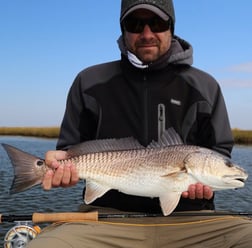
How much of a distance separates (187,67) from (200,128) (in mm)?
682

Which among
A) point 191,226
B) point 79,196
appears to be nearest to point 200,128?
point 191,226

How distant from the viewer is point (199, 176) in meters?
3.49

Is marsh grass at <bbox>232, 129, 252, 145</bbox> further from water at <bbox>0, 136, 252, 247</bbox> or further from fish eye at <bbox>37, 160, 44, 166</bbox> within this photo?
fish eye at <bbox>37, 160, 44, 166</bbox>

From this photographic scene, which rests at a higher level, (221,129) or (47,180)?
(221,129)

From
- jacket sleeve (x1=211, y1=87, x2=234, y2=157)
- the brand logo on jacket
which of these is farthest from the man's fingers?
jacket sleeve (x1=211, y1=87, x2=234, y2=157)

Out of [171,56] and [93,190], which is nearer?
[93,190]

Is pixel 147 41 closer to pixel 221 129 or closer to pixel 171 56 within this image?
pixel 171 56

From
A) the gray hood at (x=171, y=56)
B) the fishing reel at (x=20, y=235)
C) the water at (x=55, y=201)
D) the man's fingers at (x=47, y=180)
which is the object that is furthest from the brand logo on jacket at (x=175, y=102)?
the water at (x=55, y=201)

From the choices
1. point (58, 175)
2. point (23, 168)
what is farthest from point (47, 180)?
point (23, 168)

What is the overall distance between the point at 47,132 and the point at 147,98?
45649 mm

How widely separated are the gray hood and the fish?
89 cm

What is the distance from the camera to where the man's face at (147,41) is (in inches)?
160

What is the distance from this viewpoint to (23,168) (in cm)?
348

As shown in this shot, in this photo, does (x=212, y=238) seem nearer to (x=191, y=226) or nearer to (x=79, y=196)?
(x=191, y=226)
